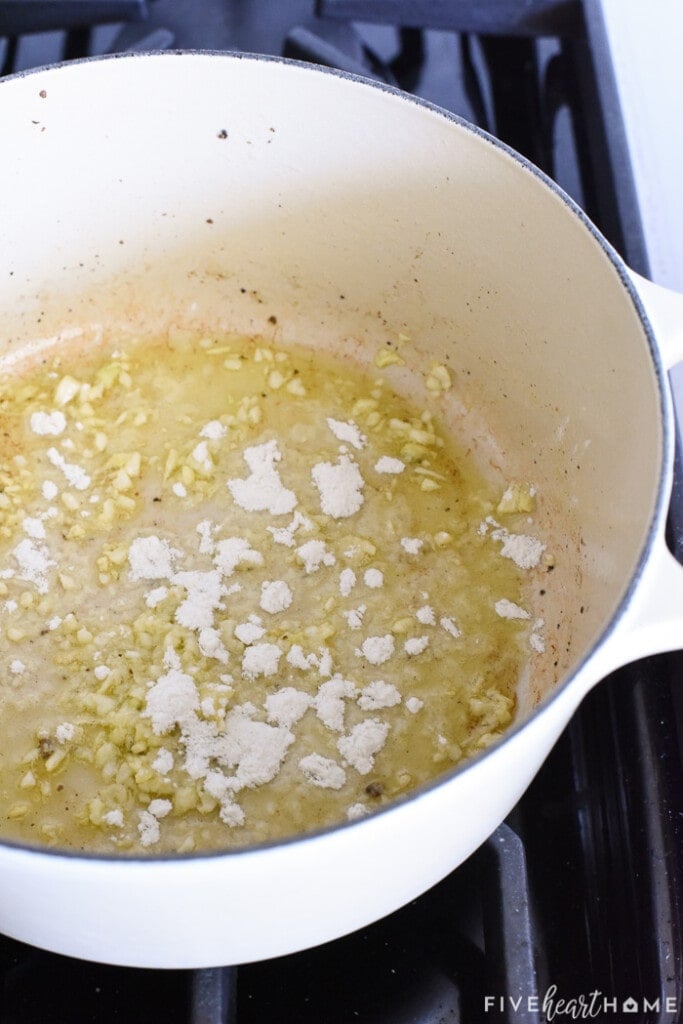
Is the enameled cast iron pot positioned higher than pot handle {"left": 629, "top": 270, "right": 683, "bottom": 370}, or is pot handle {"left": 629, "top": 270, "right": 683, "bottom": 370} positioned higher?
pot handle {"left": 629, "top": 270, "right": 683, "bottom": 370}

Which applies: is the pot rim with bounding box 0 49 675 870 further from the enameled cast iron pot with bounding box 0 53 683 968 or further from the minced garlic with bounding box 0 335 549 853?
the minced garlic with bounding box 0 335 549 853

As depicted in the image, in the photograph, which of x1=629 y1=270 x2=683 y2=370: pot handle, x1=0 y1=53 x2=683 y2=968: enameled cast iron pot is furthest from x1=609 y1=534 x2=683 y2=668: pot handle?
x1=629 y1=270 x2=683 y2=370: pot handle

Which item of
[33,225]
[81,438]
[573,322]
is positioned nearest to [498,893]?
[573,322]

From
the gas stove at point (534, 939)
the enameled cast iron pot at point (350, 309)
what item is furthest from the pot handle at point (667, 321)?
the gas stove at point (534, 939)

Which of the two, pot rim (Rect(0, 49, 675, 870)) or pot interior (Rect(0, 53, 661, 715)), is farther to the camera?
pot interior (Rect(0, 53, 661, 715))

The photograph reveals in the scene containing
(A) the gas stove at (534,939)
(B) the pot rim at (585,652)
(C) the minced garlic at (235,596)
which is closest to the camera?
(B) the pot rim at (585,652)

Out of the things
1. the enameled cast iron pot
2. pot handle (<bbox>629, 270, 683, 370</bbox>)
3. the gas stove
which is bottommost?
the gas stove

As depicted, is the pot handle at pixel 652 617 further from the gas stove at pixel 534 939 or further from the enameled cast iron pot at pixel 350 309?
the gas stove at pixel 534 939

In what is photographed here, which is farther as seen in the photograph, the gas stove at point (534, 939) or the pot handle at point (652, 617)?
the gas stove at point (534, 939)

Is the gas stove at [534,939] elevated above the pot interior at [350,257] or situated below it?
below

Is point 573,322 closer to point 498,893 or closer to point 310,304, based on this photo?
point 310,304
